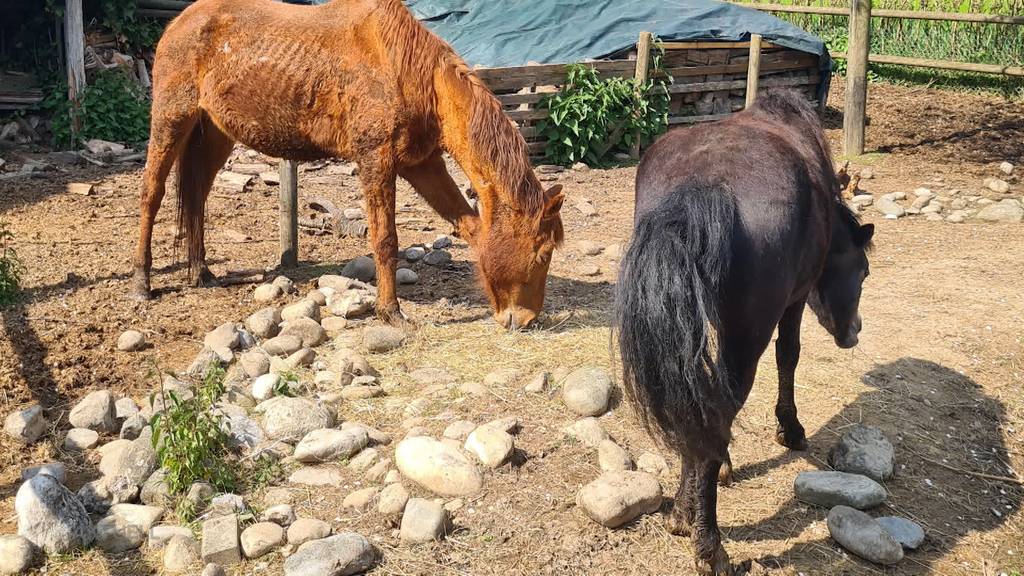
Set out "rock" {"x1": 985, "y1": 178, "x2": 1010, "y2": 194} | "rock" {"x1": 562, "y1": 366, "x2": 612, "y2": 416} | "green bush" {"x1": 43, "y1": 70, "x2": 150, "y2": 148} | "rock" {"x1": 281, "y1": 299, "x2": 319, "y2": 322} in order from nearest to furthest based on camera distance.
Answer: "rock" {"x1": 562, "y1": 366, "x2": 612, "y2": 416} → "rock" {"x1": 281, "y1": 299, "x2": 319, "y2": 322} → "rock" {"x1": 985, "y1": 178, "x2": 1010, "y2": 194} → "green bush" {"x1": 43, "y1": 70, "x2": 150, "y2": 148}

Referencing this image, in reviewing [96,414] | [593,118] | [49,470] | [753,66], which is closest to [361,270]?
[96,414]

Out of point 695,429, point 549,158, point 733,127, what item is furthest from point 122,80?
point 695,429

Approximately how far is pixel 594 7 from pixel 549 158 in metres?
3.04

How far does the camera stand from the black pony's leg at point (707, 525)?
3.36 meters

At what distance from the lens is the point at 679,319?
9.62 ft

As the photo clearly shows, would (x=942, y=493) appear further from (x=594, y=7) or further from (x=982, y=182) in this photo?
(x=594, y=7)

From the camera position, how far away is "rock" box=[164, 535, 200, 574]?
347 centimetres

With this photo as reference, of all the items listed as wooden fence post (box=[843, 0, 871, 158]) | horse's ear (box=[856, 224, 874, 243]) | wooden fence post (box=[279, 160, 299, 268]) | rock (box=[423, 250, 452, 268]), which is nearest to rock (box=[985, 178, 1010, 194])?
wooden fence post (box=[843, 0, 871, 158])

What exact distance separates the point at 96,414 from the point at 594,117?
24.8ft

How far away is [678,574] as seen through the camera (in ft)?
11.5

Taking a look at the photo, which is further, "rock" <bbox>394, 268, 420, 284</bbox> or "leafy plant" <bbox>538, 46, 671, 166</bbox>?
"leafy plant" <bbox>538, 46, 671, 166</bbox>

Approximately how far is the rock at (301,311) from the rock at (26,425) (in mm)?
1645

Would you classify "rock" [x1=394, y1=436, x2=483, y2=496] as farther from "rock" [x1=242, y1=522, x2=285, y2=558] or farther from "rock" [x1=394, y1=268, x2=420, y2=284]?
"rock" [x1=394, y1=268, x2=420, y2=284]

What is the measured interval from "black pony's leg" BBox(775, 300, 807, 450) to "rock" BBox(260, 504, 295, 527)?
2.33m
